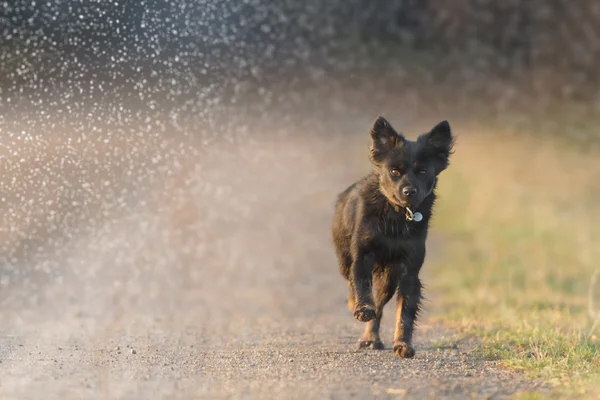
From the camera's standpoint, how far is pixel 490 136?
19531mm

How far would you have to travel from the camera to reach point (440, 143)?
7281 millimetres

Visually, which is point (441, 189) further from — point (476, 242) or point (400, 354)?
point (400, 354)

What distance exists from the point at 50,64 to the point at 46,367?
558 centimetres

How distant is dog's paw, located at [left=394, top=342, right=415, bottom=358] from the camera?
6953 millimetres

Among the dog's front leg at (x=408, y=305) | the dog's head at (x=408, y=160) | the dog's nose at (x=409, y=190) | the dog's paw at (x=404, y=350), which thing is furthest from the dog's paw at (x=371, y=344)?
the dog's nose at (x=409, y=190)

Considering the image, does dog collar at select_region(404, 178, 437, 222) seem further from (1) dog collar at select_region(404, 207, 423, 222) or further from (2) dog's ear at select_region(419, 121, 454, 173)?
(2) dog's ear at select_region(419, 121, 454, 173)

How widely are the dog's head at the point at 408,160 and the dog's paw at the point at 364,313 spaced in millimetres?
656

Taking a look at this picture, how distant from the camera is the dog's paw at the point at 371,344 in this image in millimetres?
7449

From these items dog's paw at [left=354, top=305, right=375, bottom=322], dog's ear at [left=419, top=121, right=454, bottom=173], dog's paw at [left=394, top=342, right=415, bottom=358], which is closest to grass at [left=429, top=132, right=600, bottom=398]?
dog's paw at [left=394, top=342, right=415, bottom=358]

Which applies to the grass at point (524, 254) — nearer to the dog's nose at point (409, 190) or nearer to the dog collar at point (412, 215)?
the dog collar at point (412, 215)

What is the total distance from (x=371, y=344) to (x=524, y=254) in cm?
632

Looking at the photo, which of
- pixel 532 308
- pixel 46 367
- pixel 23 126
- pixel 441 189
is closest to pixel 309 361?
pixel 46 367

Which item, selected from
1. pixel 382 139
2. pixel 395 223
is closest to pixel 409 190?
pixel 395 223

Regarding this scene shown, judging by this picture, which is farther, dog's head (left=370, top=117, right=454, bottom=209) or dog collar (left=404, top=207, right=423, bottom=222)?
dog collar (left=404, top=207, right=423, bottom=222)
